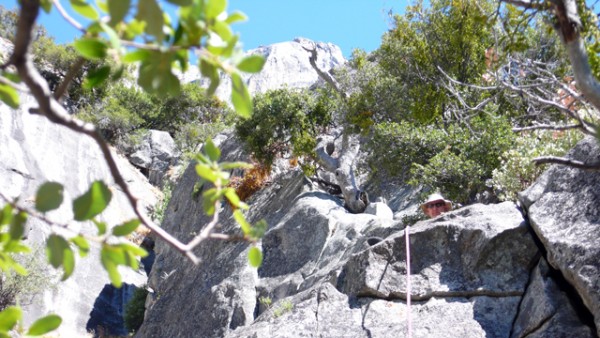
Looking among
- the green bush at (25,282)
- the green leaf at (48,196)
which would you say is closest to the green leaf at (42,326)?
the green leaf at (48,196)

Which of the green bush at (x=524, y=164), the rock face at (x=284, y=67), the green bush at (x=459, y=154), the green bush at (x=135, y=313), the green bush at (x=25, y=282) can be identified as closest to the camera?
the green bush at (x=524, y=164)

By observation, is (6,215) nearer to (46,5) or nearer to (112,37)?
(46,5)

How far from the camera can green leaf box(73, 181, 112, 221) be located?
1557mm

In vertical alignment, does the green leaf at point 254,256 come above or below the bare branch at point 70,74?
below

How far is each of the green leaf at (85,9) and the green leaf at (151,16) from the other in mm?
220

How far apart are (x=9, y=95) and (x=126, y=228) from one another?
470mm

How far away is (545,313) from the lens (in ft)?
21.6

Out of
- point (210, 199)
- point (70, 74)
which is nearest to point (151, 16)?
point (70, 74)

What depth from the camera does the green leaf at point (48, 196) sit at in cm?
154

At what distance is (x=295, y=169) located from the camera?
57.7 ft

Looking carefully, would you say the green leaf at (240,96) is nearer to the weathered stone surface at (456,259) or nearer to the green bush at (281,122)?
the weathered stone surface at (456,259)

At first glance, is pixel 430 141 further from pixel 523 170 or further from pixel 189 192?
pixel 189 192

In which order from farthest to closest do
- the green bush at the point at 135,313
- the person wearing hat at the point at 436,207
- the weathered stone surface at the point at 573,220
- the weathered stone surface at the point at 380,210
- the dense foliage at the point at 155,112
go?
the dense foliage at the point at 155,112, the green bush at the point at 135,313, the weathered stone surface at the point at 380,210, the person wearing hat at the point at 436,207, the weathered stone surface at the point at 573,220

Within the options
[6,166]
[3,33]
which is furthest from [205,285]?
[3,33]
